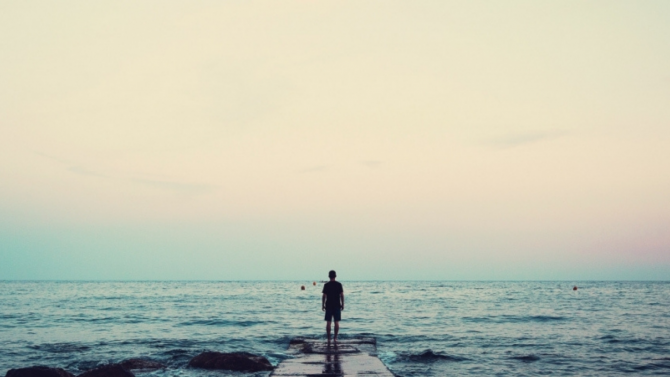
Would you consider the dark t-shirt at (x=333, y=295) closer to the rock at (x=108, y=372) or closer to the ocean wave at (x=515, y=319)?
the rock at (x=108, y=372)

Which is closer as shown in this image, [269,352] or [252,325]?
[269,352]

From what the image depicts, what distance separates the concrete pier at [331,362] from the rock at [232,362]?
1073 mm

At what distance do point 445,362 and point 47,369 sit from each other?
11647 mm

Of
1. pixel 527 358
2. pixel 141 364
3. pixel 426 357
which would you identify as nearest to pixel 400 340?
pixel 426 357

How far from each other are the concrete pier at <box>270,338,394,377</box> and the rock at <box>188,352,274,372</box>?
107 cm

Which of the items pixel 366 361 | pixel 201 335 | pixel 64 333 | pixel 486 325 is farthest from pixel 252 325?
pixel 366 361

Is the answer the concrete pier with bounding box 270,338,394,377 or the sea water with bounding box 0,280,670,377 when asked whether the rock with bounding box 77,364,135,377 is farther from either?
the concrete pier with bounding box 270,338,394,377

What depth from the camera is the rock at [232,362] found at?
14.9 meters

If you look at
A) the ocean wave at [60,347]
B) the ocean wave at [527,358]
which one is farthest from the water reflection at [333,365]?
the ocean wave at [60,347]

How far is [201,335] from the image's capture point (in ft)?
80.8

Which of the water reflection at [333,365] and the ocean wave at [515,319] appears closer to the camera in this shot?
the water reflection at [333,365]

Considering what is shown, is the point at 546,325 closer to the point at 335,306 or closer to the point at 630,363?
the point at 630,363

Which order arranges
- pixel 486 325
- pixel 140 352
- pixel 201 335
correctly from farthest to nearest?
1. pixel 486 325
2. pixel 201 335
3. pixel 140 352

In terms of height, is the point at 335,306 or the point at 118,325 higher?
the point at 335,306
